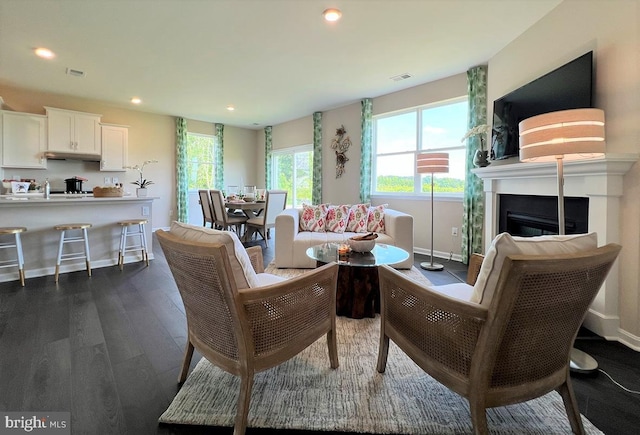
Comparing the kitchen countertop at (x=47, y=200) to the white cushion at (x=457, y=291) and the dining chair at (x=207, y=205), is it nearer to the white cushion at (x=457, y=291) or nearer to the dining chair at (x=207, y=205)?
the dining chair at (x=207, y=205)

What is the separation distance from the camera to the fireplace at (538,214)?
2344 mm

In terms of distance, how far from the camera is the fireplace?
234cm

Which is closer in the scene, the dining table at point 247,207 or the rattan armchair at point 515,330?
the rattan armchair at point 515,330

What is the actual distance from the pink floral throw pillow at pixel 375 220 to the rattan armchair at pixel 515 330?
2.47 metres

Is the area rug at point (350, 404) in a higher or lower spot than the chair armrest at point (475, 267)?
lower

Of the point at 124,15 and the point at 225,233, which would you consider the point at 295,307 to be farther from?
the point at 124,15

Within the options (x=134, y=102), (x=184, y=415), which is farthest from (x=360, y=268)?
(x=134, y=102)

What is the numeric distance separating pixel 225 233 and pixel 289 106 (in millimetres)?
5121

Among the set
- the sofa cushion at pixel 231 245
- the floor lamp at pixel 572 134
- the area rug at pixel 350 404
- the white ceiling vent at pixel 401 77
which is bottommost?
the area rug at pixel 350 404

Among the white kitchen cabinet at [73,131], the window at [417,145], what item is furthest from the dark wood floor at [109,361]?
the white kitchen cabinet at [73,131]

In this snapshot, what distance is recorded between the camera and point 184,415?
131 cm

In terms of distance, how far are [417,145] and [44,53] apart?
5062 mm

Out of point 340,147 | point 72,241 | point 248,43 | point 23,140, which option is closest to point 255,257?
point 248,43

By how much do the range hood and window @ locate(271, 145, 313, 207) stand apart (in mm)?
3719
